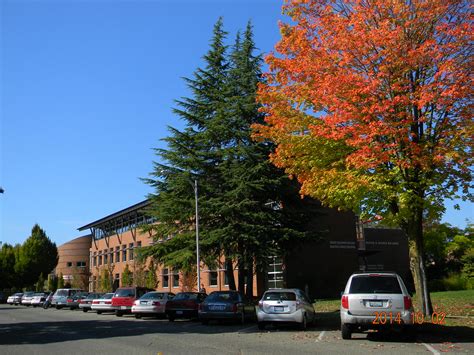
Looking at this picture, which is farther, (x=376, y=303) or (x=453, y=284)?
(x=453, y=284)

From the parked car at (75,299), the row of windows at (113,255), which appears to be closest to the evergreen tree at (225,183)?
the parked car at (75,299)

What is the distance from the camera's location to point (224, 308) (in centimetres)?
1870

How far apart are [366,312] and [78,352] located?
704cm

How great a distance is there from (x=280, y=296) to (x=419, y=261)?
201 inches

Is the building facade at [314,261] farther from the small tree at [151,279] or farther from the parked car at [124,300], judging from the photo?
the parked car at [124,300]

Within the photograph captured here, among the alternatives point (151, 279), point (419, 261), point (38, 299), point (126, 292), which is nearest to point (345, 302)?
point (419, 261)

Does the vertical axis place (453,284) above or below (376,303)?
below

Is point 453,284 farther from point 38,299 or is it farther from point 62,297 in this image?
point 38,299

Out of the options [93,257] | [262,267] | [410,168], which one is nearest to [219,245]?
[262,267]

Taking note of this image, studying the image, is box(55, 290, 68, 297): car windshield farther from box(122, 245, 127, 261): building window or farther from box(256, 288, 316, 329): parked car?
box(256, 288, 316, 329): parked car

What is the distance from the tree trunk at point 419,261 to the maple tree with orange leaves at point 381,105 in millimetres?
36

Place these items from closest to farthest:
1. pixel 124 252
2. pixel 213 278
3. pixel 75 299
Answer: pixel 75 299 → pixel 213 278 → pixel 124 252

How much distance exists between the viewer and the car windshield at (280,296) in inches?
643

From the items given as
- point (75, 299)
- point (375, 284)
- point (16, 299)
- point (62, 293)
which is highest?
point (375, 284)
